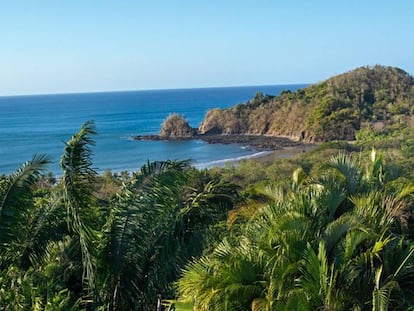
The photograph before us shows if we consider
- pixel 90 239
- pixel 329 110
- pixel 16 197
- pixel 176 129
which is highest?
pixel 16 197

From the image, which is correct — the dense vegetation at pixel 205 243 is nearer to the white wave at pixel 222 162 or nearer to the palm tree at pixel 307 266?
the palm tree at pixel 307 266

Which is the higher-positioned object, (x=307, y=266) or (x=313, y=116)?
(x=307, y=266)

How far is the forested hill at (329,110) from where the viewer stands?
75.0 m

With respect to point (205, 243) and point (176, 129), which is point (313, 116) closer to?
point (176, 129)

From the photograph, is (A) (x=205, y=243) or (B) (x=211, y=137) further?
(B) (x=211, y=137)

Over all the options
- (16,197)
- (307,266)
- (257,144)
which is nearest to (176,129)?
(257,144)

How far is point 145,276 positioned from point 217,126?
254ft

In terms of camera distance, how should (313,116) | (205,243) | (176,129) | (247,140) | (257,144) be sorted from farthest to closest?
(176,129) → (313,116) → (247,140) → (257,144) → (205,243)

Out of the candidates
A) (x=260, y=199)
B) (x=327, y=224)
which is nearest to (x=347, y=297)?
(x=327, y=224)

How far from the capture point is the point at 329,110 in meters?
78.2

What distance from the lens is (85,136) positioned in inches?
271

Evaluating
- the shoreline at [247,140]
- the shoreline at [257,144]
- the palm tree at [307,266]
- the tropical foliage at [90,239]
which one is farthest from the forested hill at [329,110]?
the palm tree at [307,266]

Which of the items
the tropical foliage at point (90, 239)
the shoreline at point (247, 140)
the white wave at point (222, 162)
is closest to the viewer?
the tropical foliage at point (90, 239)

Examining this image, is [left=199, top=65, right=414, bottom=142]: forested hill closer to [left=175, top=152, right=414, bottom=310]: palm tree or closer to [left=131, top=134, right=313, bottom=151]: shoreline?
[left=131, top=134, right=313, bottom=151]: shoreline
